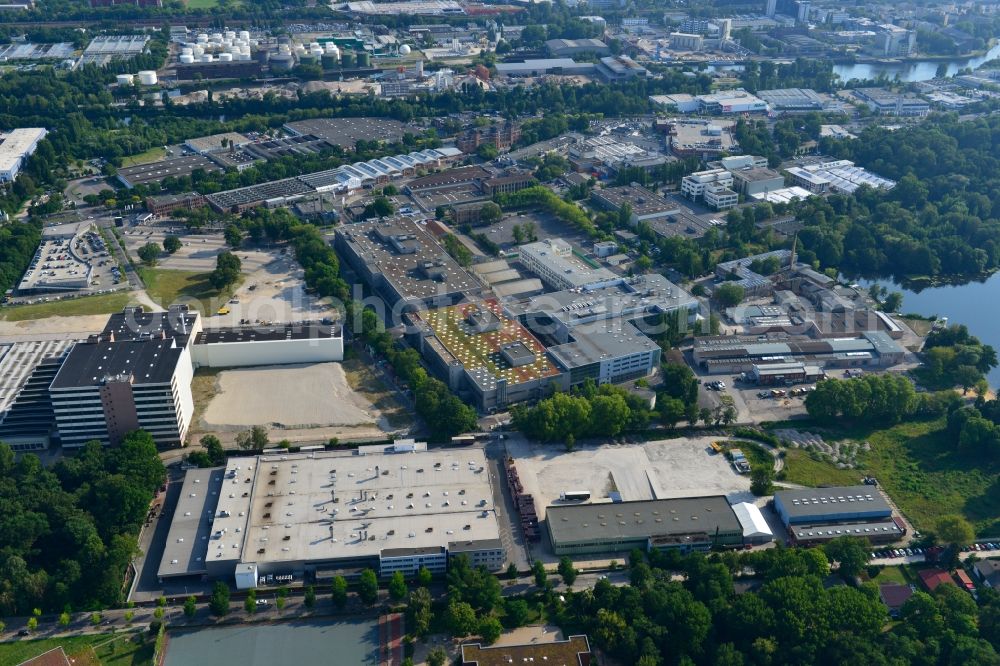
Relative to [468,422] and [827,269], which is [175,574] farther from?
[827,269]

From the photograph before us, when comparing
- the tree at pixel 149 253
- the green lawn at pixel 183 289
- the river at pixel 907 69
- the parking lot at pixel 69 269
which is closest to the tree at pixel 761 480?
the green lawn at pixel 183 289

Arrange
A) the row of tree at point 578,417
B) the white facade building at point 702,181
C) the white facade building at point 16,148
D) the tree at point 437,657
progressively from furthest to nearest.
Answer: the white facade building at point 16,148
the white facade building at point 702,181
the row of tree at point 578,417
the tree at point 437,657

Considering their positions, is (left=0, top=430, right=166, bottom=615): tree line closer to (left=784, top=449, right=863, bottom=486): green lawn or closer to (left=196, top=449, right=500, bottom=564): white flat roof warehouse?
(left=196, top=449, right=500, bottom=564): white flat roof warehouse

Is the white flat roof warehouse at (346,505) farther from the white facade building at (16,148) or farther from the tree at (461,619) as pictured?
the white facade building at (16,148)

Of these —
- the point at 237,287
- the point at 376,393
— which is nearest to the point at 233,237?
the point at 237,287

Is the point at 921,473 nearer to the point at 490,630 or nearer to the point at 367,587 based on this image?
the point at 490,630

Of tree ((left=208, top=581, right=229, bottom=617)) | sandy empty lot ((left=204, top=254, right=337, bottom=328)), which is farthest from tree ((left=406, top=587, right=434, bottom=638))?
sandy empty lot ((left=204, top=254, right=337, bottom=328))
